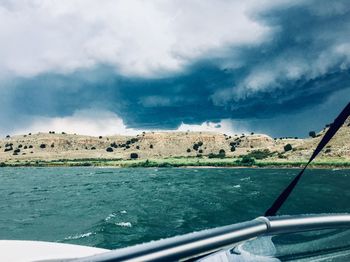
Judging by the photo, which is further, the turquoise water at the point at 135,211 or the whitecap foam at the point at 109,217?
the whitecap foam at the point at 109,217

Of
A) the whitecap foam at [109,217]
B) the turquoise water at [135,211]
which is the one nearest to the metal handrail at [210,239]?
the turquoise water at [135,211]

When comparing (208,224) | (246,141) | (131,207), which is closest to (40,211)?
(131,207)

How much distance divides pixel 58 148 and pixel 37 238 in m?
178

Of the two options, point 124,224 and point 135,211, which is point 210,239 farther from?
point 135,211

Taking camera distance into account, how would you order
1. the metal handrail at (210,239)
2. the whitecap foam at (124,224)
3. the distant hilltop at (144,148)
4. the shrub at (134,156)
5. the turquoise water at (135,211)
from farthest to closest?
the distant hilltop at (144,148) < the shrub at (134,156) < the whitecap foam at (124,224) < the turquoise water at (135,211) < the metal handrail at (210,239)

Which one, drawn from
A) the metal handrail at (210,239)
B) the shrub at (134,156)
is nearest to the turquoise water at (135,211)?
the metal handrail at (210,239)

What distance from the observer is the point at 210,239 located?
1.69 metres

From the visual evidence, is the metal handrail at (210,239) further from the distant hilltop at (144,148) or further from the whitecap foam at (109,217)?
the distant hilltop at (144,148)

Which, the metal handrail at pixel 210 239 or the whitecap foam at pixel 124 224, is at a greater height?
the metal handrail at pixel 210 239

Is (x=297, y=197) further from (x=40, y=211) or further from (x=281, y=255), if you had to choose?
(x=281, y=255)

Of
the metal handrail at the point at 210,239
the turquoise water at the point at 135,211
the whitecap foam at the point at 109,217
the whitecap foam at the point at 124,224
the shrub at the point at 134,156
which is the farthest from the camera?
the shrub at the point at 134,156

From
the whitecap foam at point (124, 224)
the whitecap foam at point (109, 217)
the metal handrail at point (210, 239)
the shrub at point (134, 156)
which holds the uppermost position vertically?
the shrub at point (134, 156)

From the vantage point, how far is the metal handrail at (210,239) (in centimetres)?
155

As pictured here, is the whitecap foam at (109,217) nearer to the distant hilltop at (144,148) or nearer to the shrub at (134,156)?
the distant hilltop at (144,148)
